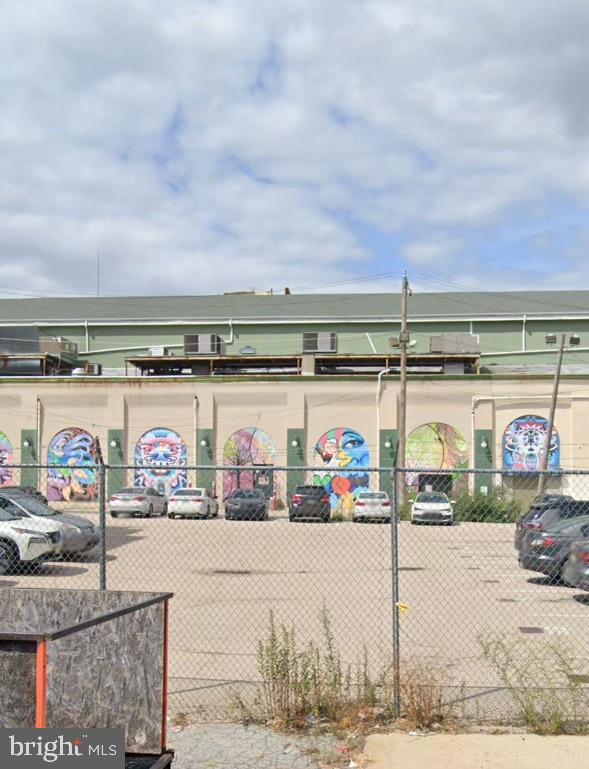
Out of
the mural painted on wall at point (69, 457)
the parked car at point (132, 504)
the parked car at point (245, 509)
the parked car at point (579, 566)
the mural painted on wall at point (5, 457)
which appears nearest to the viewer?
the parked car at point (579, 566)

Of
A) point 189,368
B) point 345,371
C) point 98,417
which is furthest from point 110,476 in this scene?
point 345,371

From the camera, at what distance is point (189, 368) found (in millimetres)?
49906

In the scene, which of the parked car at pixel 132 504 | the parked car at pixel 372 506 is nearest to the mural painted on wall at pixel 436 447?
the parked car at pixel 372 506

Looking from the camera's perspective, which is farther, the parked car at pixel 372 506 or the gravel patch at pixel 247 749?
the parked car at pixel 372 506

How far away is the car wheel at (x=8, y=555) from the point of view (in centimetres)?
1394

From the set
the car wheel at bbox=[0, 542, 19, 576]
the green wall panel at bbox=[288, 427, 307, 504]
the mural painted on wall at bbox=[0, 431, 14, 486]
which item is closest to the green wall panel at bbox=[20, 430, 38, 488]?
the mural painted on wall at bbox=[0, 431, 14, 486]

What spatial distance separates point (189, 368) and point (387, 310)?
1581cm

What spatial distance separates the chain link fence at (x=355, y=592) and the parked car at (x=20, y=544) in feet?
0.08

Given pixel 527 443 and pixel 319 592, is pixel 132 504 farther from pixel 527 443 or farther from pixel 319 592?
pixel 527 443

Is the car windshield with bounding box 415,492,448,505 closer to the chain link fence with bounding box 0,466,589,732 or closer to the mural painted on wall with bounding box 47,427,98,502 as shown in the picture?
the chain link fence with bounding box 0,466,589,732

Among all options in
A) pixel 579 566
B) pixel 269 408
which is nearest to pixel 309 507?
pixel 579 566

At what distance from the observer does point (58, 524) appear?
1527cm

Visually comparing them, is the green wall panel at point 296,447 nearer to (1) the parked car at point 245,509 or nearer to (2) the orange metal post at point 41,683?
(1) the parked car at point 245,509

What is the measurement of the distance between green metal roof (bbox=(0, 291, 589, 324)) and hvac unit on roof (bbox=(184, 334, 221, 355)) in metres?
7.49
